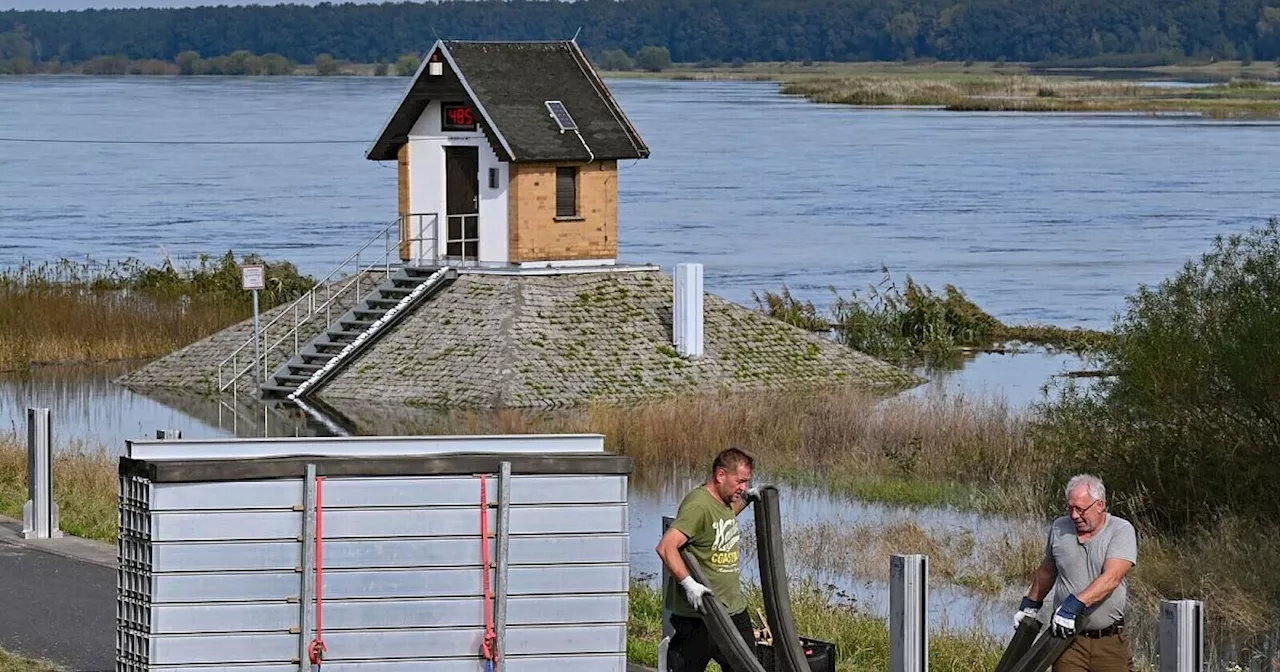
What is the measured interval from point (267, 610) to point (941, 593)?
37.0ft

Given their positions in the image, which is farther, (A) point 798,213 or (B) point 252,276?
(A) point 798,213

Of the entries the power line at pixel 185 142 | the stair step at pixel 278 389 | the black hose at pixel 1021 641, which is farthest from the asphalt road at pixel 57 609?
the power line at pixel 185 142

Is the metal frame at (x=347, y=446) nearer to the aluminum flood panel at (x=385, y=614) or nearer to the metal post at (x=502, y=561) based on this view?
the metal post at (x=502, y=561)

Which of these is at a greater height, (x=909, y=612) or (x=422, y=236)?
(x=422, y=236)

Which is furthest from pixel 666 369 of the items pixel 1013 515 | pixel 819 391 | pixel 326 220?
pixel 326 220

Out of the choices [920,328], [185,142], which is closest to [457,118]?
[920,328]

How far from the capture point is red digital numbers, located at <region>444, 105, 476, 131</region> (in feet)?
140

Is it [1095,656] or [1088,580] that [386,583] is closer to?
[1088,580]

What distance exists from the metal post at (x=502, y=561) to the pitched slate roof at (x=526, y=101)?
29.4 metres

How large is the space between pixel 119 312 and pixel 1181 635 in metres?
40.1

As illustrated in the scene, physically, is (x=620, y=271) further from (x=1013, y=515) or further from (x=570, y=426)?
(x=1013, y=515)

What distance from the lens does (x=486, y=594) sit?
1199 cm

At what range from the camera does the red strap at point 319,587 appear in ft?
38.5

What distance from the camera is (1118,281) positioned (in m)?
67.3
